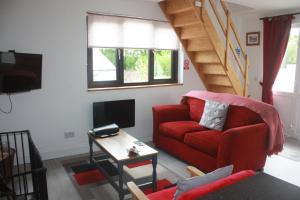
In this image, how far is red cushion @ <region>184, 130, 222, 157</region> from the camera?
10.1 ft

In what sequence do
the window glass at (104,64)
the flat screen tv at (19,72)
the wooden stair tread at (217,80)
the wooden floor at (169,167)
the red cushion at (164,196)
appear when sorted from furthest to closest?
the wooden stair tread at (217,80), the window glass at (104,64), the flat screen tv at (19,72), the wooden floor at (169,167), the red cushion at (164,196)

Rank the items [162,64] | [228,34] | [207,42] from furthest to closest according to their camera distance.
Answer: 1. [162,64]
2. [207,42]
3. [228,34]

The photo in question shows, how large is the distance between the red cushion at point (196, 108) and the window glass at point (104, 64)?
134 centimetres

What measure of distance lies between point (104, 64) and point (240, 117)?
7.30 feet

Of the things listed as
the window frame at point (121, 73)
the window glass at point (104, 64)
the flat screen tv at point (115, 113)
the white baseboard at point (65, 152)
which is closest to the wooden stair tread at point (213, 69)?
the window frame at point (121, 73)

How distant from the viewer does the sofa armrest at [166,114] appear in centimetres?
404

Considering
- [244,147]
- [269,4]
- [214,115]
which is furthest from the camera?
[269,4]

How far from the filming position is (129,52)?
4.36 meters

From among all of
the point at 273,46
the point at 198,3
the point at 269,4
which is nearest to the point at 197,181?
the point at 198,3

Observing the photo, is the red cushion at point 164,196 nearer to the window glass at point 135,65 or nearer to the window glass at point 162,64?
the window glass at point 135,65

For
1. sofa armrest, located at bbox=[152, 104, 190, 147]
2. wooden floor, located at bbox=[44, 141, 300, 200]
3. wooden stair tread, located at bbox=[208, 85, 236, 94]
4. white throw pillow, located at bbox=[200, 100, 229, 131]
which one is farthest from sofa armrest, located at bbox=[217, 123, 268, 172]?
wooden stair tread, located at bbox=[208, 85, 236, 94]

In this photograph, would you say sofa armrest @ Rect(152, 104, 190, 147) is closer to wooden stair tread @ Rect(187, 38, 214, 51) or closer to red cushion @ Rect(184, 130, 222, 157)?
red cushion @ Rect(184, 130, 222, 157)

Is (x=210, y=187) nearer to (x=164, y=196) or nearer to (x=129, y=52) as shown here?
(x=164, y=196)

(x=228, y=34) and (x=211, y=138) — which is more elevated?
(x=228, y=34)
